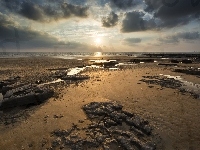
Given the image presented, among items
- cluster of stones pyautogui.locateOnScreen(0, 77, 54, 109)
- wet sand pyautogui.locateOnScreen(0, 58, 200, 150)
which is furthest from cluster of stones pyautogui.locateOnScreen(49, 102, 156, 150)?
cluster of stones pyautogui.locateOnScreen(0, 77, 54, 109)

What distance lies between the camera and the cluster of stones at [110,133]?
7043 millimetres

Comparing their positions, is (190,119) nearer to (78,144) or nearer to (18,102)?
(78,144)

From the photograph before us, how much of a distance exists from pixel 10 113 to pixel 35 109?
1.37m

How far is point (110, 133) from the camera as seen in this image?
25.8ft

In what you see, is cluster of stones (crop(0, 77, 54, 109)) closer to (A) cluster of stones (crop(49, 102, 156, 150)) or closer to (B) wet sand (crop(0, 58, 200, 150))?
(B) wet sand (crop(0, 58, 200, 150))

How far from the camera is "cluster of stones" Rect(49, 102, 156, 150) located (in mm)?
7043

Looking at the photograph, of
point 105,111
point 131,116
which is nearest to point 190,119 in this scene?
point 131,116

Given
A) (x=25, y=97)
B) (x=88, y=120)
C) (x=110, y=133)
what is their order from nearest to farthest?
(x=110, y=133)
(x=88, y=120)
(x=25, y=97)

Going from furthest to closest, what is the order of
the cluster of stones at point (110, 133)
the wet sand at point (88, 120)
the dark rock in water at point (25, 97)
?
1. the dark rock in water at point (25, 97)
2. the wet sand at point (88, 120)
3. the cluster of stones at point (110, 133)

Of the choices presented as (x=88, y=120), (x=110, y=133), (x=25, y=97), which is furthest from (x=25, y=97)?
(x=110, y=133)

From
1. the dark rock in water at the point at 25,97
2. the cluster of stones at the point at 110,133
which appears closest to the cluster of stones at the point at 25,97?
the dark rock in water at the point at 25,97

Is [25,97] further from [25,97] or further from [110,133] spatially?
[110,133]

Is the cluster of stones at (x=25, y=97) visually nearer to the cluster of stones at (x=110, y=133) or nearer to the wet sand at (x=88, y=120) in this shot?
the wet sand at (x=88, y=120)

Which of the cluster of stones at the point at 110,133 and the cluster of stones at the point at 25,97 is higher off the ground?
the cluster of stones at the point at 25,97
